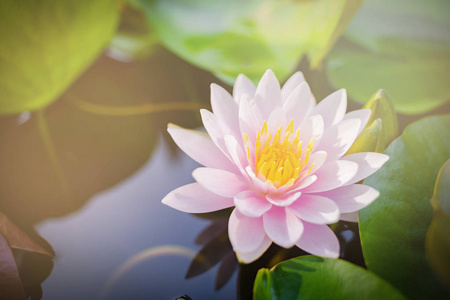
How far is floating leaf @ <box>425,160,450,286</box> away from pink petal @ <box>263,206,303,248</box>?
0.23 meters

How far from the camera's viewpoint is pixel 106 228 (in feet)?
2.37

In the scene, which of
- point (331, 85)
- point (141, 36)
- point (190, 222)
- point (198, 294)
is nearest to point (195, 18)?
point (141, 36)

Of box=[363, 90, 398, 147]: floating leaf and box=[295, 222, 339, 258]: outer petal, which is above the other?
Answer: box=[363, 90, 398, 147]: floating leaf

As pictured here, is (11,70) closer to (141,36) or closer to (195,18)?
(141,36)

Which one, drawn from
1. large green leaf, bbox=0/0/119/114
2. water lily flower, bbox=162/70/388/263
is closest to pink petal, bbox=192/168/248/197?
water lily flower, bbox=162/70/388/263

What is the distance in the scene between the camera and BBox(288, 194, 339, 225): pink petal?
0.57m

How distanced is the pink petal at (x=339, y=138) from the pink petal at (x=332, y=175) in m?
0.03

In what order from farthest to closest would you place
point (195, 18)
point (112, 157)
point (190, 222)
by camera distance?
1. point (195, 18)
2. point (112, 157)
3. point (190, 222)

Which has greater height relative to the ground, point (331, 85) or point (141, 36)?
point (141, 36)

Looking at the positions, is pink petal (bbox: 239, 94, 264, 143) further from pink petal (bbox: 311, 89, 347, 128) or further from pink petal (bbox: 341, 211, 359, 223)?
pink petal (bbox: 341, 211, 359, 223)

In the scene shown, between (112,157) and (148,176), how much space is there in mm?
103

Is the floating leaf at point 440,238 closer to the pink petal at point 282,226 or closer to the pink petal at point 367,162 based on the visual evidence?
the pink petal at point 367,162

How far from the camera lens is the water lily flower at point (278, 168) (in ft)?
1.95

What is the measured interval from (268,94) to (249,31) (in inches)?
13.1
